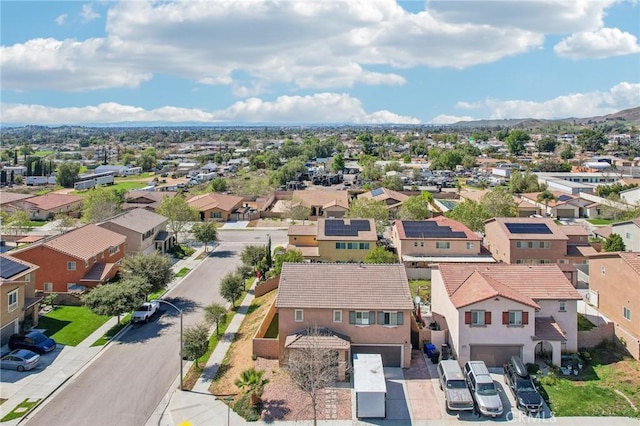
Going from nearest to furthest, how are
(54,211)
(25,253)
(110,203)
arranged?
(25,253) → (110,203) → (54,211)

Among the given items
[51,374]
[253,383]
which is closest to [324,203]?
[51,374]

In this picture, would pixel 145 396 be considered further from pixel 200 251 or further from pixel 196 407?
pixel 200 251

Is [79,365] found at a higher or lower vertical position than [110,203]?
lower

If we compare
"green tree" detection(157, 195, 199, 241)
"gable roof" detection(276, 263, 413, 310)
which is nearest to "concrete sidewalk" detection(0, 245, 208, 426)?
"gable roof" detection(276, 263, 413, 310)

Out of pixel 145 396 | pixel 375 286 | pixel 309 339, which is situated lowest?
pixel 145 396

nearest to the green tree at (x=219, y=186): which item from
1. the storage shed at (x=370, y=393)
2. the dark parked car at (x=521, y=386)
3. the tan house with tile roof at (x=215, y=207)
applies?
the tan house with tile roof at (x=215, y=207)

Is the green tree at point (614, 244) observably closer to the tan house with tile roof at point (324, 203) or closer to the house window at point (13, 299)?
the tan house with tile roof at point (324, 203)

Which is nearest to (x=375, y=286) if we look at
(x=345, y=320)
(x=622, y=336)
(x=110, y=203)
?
(x=345, y=320)
